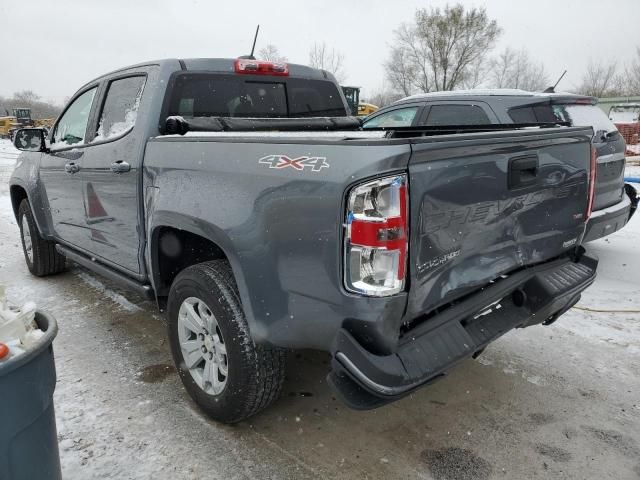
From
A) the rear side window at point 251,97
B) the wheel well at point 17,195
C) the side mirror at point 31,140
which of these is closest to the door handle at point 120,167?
the rear side window at point 251,97

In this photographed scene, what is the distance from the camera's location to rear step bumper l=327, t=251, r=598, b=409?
188 cm

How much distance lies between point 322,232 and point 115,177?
6.46ft

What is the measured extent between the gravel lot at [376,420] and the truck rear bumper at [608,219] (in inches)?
47.7

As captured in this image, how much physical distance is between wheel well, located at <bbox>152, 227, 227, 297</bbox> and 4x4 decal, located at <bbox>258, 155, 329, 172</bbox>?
87cm

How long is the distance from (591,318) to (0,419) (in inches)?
165

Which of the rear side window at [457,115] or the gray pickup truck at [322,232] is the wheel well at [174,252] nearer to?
the gray pickup truck at [322,232]

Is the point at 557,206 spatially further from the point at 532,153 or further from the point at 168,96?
the point at 168,96

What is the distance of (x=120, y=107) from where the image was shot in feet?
11.5

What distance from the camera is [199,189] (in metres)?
2.46

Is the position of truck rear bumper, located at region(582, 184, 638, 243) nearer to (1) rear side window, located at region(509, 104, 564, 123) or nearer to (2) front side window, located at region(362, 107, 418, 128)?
(1) rear side window, located at region(509, 104, 564, 123)

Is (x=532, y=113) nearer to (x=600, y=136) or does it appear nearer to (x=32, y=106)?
(x=600, y=136)

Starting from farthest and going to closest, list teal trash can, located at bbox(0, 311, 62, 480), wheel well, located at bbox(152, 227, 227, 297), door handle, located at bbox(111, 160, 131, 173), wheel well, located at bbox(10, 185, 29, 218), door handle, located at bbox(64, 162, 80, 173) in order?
wheel well, located at bbox(10, 185, 29, 218) → door handle, located at bbox(64, 162, 80, 173) → door handle, located at bbox(111, 160, 131, 173) → wheel well, located at bbox(152, 227, 227, 297) → teal trash can, located at bbox(0, 311, 62, 480)

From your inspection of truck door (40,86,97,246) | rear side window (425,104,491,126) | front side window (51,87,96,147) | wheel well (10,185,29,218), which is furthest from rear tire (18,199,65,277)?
rear side window (425,104,491,126)

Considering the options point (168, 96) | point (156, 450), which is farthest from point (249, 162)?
point (156, 450)
